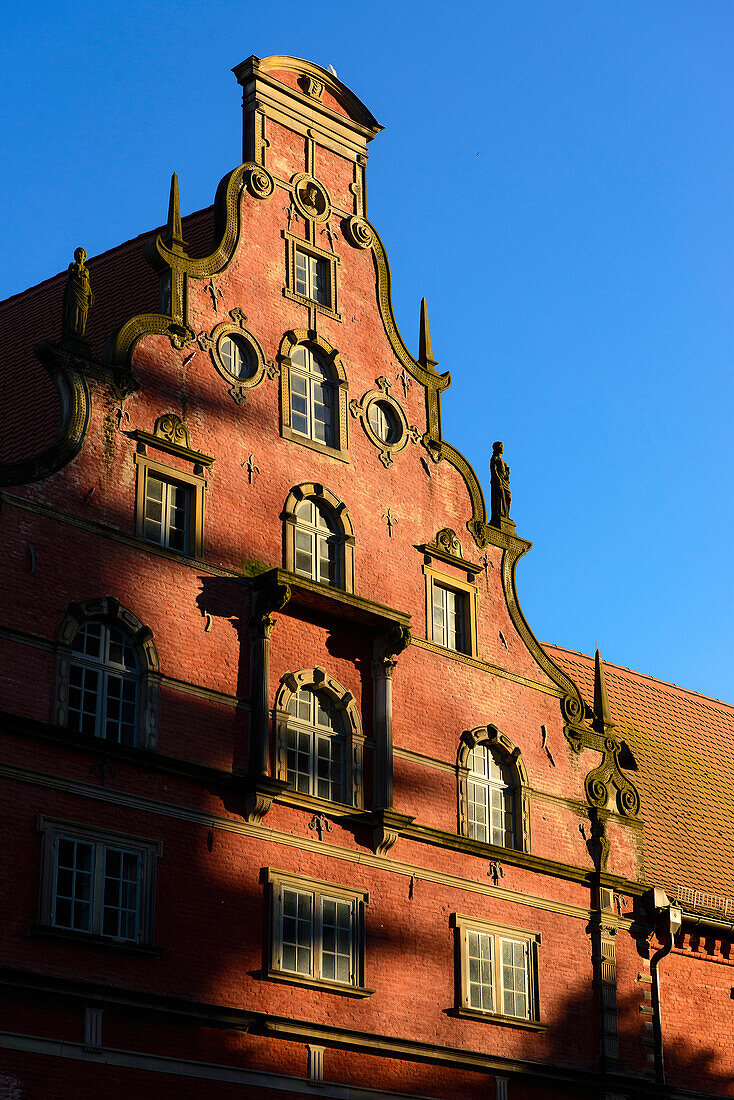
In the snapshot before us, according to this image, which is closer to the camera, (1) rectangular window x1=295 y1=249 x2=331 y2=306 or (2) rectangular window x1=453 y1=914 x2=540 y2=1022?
(2) rectangular window x1=453 y1=914 x2=540 y2=1022

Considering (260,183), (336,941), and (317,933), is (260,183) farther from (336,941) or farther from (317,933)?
(336,941)

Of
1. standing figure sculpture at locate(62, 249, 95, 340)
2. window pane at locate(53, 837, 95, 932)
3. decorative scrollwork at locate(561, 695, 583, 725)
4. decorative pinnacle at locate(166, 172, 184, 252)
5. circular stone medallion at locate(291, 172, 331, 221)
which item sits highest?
circular stone medallion at locate(291, 172, 331, 221)

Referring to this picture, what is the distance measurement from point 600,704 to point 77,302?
1252 centimetres

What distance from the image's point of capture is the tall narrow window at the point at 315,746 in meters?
25.4

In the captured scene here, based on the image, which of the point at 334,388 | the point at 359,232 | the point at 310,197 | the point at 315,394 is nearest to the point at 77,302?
the point at 315,394

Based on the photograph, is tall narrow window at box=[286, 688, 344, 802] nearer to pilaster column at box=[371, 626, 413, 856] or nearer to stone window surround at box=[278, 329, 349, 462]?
pilaster column at box=[371, 626, 413, 856]

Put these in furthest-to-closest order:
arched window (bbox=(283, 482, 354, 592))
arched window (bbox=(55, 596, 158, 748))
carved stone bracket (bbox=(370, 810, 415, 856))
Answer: arched window (bbox=(283, 482, 354, 592)) → carved stone bracket (bbox=(370, 810, 415, 856)) → arched window (bbox=(55, 596, 158, 748))

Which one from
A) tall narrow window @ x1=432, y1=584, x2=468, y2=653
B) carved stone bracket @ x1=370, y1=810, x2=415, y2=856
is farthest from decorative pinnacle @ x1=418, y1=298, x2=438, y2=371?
carved stone bracket @ x1=370, y1=810, x2=415, y2=856

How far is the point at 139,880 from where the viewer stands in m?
22.7

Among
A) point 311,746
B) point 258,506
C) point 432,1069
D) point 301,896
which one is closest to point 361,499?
point 258,506

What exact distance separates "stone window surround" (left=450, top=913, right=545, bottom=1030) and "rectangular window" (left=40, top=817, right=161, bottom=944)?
19.8ft

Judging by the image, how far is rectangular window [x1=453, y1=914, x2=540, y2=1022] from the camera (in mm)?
26719

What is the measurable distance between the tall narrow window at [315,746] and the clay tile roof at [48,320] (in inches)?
216

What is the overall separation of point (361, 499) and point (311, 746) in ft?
14.8
